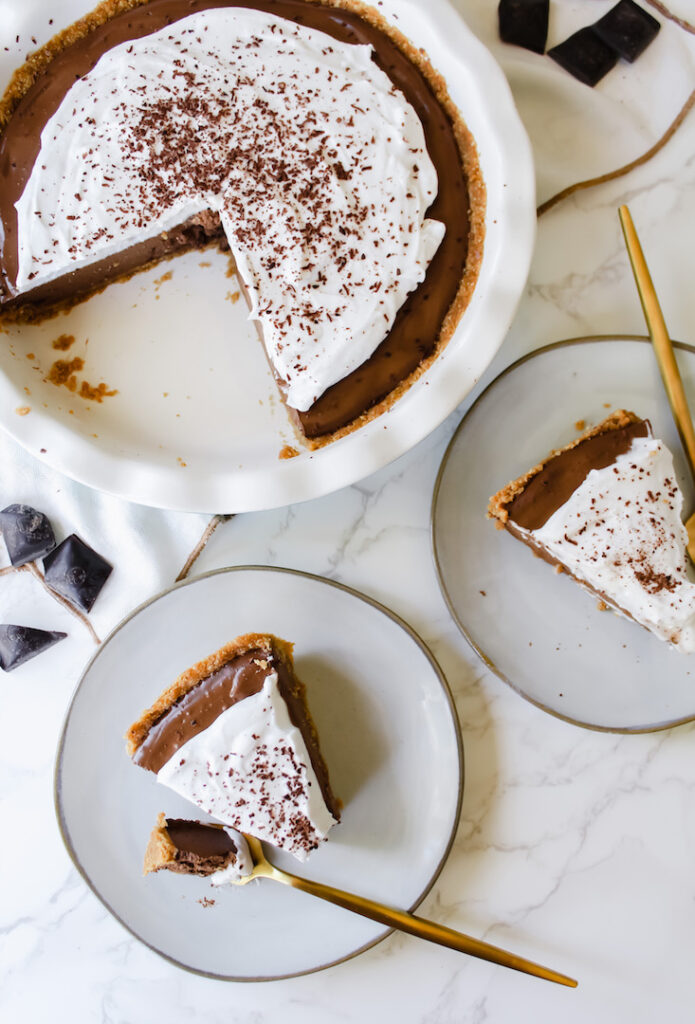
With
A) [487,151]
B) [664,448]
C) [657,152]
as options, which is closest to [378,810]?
[664,448]

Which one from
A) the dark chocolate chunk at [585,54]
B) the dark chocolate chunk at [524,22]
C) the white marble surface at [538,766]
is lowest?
the white marble surface at [538,766]

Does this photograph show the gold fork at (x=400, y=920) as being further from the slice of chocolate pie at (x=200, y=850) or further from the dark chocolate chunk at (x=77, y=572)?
the dark chocolate chunk at (x=77, y=572)

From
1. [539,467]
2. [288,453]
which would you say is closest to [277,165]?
[288,453]

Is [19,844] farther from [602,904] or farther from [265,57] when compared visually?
[265,57]

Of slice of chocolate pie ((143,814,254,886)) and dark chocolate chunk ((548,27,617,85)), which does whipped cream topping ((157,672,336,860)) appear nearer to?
slice of chocolate pie ((143,814,254,886))

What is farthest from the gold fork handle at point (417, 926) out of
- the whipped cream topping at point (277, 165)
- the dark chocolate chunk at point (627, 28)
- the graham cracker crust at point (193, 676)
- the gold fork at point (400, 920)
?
the dark chocolate chunk at point (627, 28)

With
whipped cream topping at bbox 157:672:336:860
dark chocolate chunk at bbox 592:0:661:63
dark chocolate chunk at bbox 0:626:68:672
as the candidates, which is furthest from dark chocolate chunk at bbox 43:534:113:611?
dark chocolate chunk at bbox 592:0:661:63
